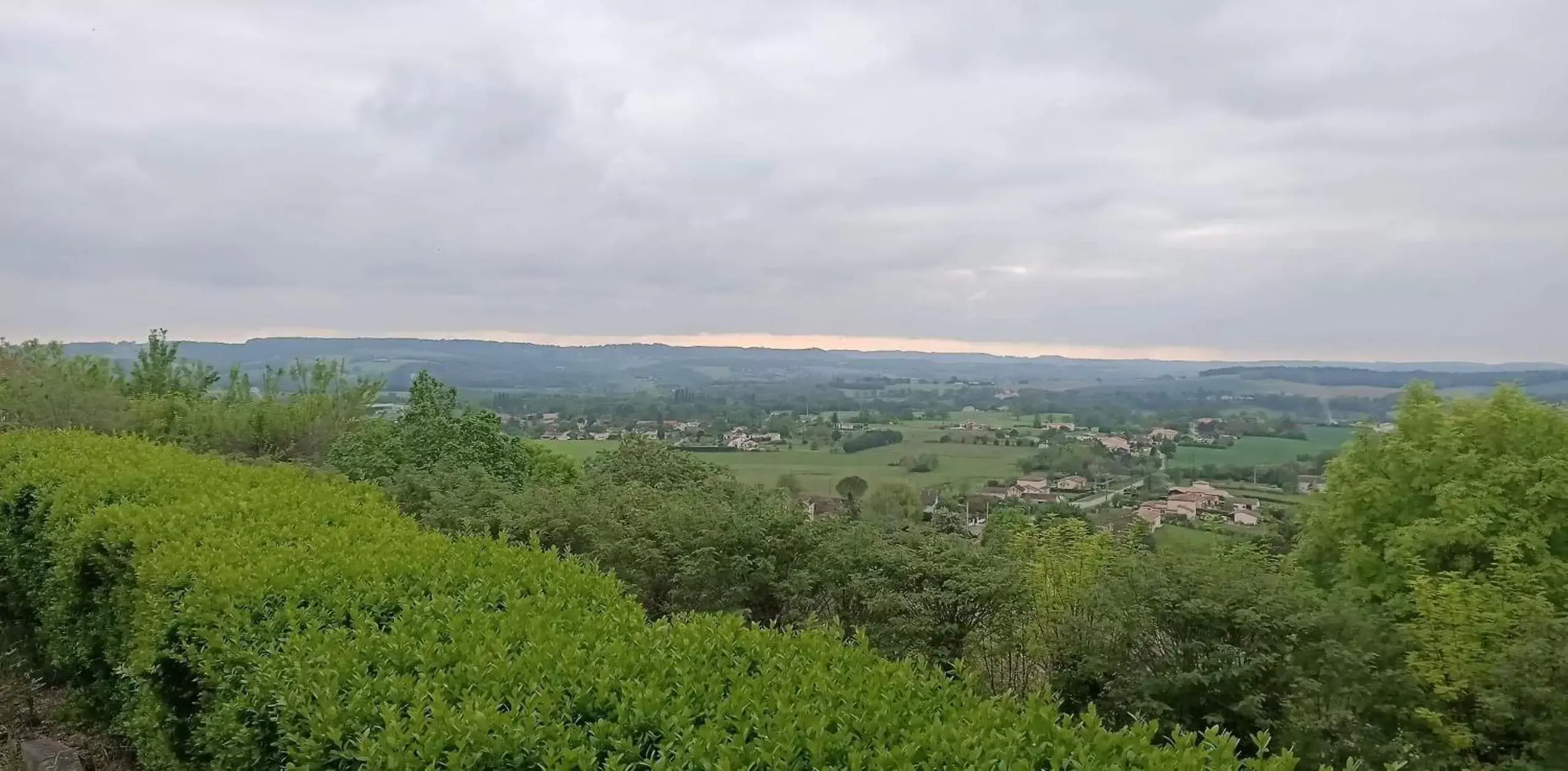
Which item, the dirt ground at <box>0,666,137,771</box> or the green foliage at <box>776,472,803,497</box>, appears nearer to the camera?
the dirt ground at <box>0,666,137,771</box>

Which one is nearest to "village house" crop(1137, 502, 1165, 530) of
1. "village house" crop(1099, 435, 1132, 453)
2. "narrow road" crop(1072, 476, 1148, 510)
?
"narrow road" crop(1072, 476, 1148, 510)

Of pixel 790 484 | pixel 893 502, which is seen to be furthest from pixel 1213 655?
pixel 790 484

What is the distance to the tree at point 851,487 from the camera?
9578 millimetres

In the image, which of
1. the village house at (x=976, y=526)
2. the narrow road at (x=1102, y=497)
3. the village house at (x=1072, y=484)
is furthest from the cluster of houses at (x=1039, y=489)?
the village house at (x=976, y=526)

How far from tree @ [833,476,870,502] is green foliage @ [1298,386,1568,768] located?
4544 mm

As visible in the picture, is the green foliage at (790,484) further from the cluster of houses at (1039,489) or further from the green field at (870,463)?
the cluster of houses at (1039,489)

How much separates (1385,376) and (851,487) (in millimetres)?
12474

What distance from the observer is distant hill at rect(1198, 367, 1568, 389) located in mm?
11219

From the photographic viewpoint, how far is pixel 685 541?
23.3 ft

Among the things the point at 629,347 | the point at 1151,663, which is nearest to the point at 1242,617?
the point at 1151,663

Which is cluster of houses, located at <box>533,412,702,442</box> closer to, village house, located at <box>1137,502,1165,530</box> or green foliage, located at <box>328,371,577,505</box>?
green foliage, located at <box>328,371,577,505</box>

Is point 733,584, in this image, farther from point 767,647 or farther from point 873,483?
point 873,483

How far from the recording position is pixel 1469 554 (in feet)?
27.8

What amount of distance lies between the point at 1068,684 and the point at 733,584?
247cm
